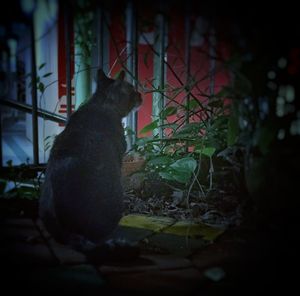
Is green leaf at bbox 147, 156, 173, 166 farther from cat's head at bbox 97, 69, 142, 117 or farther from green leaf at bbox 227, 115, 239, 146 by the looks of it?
green leaf at bbox 227, 115, 239, 146

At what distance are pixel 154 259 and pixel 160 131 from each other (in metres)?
1.74

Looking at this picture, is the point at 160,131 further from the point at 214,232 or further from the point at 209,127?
the point at 214,232

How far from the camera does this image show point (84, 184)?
6.51 ft

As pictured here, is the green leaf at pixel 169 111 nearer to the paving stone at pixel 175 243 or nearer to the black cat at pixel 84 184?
the black cat at pixel 84 184

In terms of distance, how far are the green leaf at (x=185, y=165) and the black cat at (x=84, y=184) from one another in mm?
703

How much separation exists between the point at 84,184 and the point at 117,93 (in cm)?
97

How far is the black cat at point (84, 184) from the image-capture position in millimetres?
1936

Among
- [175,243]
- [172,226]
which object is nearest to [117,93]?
[172,226]

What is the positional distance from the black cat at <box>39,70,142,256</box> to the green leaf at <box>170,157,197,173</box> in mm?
703

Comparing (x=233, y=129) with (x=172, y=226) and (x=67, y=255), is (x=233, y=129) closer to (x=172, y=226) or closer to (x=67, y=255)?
(x=172, y=226)

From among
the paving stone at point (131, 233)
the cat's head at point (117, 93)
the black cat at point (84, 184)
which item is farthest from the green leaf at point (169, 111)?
the paving stone at point (131, 233)

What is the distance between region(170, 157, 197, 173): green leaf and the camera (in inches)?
115

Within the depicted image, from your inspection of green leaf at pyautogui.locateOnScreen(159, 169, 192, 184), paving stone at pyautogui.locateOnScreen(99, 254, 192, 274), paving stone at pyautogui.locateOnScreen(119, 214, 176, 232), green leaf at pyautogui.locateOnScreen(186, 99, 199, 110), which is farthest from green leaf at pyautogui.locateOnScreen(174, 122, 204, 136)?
paving stone at pyautogui.locateOnScreen(99, 254, 192, 274)

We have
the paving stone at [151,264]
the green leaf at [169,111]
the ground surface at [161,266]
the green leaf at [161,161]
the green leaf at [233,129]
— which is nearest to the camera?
the ground surface at [161,266]
